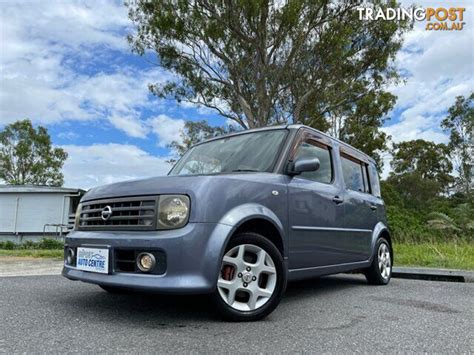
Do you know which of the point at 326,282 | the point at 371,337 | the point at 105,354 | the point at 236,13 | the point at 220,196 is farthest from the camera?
the point at 236,13

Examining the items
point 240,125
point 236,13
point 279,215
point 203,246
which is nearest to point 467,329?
point 279,215

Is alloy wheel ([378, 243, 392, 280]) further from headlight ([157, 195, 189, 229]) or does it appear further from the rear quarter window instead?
headlight ([157, 195, 189, 229])

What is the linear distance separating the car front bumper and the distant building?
64.8 feet

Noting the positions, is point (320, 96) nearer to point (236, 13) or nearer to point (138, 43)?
point (236, 13)

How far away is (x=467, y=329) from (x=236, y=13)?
44.7ft

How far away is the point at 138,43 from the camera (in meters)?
16.7

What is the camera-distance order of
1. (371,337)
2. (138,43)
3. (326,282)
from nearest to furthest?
1. (371,337)
2. (326,282)
3. (138,43)

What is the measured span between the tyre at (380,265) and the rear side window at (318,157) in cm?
150

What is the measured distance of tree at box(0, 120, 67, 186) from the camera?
118 ft

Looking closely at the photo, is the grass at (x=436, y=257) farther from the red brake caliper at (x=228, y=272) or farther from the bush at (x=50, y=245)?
the bush at (x=50, y=245)

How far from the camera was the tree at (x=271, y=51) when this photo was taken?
15094 millimetres

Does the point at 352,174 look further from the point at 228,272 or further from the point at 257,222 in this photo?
the point at 228,272

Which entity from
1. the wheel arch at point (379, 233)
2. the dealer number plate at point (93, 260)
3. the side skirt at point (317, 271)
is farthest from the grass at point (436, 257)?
the dealer number plate at point (93, 260)

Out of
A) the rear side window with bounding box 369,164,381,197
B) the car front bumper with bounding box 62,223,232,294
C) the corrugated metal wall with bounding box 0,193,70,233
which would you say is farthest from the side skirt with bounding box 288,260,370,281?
the corrugated metal wall with bounding box 0,193,70,233
